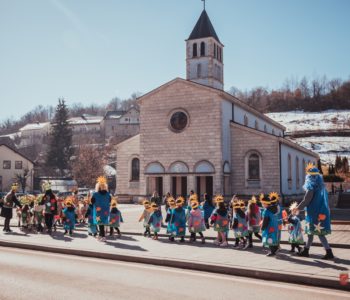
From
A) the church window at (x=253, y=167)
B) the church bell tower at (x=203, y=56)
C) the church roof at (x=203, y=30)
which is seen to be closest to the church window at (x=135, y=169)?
the church window at (x=253, y=167)

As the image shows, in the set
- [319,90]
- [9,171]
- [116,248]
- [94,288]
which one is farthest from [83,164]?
[319,90]

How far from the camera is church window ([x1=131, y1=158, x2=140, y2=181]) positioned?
1442 inches

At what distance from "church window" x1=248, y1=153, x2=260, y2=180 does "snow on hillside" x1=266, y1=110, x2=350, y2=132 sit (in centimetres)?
6565

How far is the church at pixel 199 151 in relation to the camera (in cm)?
3158

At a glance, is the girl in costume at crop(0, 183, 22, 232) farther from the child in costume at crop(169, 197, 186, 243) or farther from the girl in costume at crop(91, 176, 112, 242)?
the child in costume at crop(169, 197, 186, 243)

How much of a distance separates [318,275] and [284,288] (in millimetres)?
813

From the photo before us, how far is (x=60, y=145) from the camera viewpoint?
79.6m

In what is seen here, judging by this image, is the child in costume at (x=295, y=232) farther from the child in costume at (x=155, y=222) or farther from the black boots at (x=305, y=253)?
the child in costume at (x=155, y=222)

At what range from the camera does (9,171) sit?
64.0 metres

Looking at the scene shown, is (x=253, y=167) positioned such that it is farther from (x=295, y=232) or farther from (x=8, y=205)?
(x=295, y=232)

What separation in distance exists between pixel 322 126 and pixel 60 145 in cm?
6243

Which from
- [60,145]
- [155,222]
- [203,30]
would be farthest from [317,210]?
[60,145]

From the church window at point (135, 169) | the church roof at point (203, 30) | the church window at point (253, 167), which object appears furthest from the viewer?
the church roof at point (203, 30)

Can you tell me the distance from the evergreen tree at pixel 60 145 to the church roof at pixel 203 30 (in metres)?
45.4
